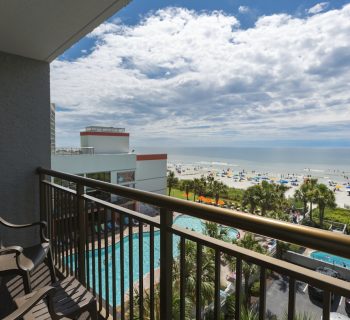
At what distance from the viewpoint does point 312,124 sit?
8075 cm

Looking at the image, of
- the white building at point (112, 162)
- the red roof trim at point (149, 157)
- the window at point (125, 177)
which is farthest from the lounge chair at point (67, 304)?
the red roof trim at point (149, 157)

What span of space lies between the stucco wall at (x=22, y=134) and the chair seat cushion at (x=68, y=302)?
144cm

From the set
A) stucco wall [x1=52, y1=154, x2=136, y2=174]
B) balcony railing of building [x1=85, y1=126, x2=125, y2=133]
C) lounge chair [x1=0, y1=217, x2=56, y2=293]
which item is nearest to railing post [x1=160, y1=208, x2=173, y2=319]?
lounge chair [x1=0, y1=217, x2=56, y2=293]

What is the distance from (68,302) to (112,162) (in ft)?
54.0

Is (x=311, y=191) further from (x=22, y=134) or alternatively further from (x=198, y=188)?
(x=22, y=134)

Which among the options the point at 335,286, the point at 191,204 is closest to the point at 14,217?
the point at 191,204

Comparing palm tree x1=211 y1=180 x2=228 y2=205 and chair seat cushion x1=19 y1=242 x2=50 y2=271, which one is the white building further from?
chair seat cushion x1=19 y1=242 x2=50 y2=271

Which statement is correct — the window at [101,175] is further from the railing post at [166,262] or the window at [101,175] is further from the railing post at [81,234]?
the railing post at [166,262]

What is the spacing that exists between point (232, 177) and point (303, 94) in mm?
37665

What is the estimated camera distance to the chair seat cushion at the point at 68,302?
142 cm

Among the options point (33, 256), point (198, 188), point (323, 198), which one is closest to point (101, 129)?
point (198, 188)

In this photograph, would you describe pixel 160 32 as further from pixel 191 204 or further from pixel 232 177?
pixel 232 177

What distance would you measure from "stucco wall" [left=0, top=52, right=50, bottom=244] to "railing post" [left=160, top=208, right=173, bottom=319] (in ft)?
7.45

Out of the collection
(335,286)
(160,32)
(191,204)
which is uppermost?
(160,32)
